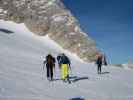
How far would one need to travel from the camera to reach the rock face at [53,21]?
5178cm

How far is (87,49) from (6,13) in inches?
601

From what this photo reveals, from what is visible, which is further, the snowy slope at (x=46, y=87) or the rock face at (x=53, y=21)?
the rock face at (x=53, y=21)

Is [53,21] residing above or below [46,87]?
above

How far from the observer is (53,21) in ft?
187

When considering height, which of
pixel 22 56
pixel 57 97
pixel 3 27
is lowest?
pixel 57 97

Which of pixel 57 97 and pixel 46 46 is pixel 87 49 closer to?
pixel 46 46

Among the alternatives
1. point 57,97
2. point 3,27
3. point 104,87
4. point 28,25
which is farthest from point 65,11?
point 57,97

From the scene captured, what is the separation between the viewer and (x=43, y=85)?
22688 millimetres

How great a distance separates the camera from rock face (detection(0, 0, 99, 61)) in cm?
5178

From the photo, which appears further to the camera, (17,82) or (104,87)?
(104,87)

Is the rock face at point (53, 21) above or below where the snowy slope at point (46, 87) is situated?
above

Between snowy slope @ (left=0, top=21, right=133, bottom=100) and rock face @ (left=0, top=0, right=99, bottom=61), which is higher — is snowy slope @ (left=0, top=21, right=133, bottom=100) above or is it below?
below

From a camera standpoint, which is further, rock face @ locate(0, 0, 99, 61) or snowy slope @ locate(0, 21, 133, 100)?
rock face @ locate(0, 0, 99, 61)

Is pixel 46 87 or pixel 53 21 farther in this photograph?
pixel 53 21
